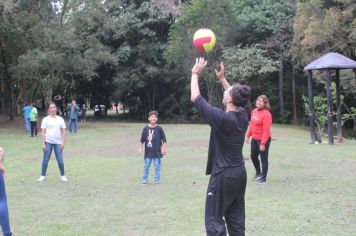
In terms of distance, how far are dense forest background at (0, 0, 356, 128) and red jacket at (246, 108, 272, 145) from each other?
15.8m

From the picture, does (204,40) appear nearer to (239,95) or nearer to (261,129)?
(239,95)

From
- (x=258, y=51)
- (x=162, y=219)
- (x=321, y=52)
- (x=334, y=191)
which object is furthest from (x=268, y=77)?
(x=162, y=219)

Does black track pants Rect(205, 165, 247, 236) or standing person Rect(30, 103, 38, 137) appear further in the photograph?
standing person Rect(30, 103, 38, 137)

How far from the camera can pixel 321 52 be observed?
86.6 feet

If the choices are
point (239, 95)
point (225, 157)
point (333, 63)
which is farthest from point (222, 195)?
point (333, 63)

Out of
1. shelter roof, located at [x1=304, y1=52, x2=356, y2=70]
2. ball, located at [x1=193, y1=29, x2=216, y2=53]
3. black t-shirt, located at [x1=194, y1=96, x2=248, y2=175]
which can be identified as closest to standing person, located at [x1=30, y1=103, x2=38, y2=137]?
shelter roof, located at [x1=304, y1=52, x2=356, y2=70]

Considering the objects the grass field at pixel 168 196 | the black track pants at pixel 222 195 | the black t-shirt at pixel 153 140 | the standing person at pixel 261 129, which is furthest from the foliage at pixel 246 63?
the black track pants at pixel 222 195

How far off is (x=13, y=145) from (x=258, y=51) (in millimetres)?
17846

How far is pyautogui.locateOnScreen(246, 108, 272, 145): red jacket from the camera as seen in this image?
9406 mm

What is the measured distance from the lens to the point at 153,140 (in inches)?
387

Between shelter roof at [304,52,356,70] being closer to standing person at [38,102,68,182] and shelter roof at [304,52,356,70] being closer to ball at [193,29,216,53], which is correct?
standing person at [38,102,68,182]

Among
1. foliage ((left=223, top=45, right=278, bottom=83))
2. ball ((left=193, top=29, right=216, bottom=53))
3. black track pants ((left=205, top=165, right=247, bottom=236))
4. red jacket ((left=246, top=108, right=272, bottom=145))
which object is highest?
foliage ((left=223, top=45, right=278, bottom=83))

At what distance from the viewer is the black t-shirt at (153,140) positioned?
387 inches

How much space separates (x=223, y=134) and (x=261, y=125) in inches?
198
